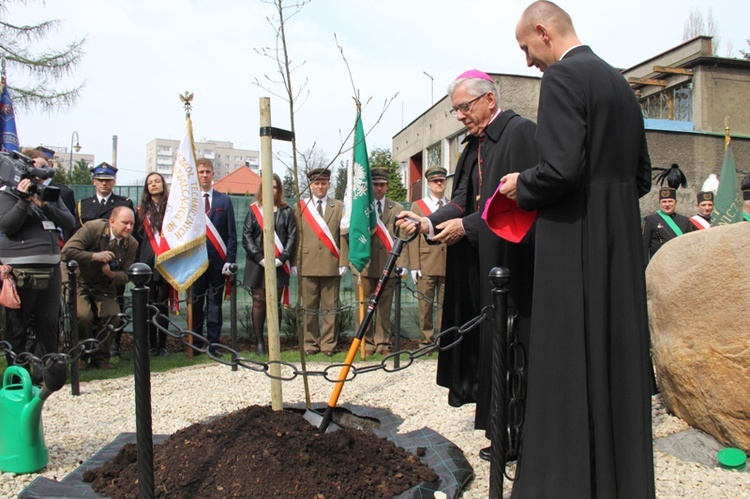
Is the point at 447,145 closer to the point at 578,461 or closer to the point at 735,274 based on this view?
the point at 735,274

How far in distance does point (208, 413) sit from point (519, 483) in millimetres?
3382

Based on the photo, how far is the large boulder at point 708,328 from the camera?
4078 millimetres

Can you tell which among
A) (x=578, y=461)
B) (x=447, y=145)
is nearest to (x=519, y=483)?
(x=578, y=461)

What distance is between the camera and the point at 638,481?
8.45 feet

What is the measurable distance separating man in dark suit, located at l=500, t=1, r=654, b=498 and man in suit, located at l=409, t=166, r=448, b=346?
5.86 m

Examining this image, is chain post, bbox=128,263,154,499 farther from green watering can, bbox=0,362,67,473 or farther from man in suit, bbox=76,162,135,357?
man in suit, bbox=76,162,135,357

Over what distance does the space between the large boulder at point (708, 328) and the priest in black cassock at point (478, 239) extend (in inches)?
61.0

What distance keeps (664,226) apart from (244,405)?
688 cm

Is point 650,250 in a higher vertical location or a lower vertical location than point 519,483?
higher

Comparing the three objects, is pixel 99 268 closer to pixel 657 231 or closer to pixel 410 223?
pixel 410 223

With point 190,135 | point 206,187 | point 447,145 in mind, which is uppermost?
point 447,145

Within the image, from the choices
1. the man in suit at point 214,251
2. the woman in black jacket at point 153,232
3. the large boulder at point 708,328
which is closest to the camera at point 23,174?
the woman in black jacket at point 153,232

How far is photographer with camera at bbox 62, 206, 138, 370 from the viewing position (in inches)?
277

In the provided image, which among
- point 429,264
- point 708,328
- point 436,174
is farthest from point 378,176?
point 708,328
